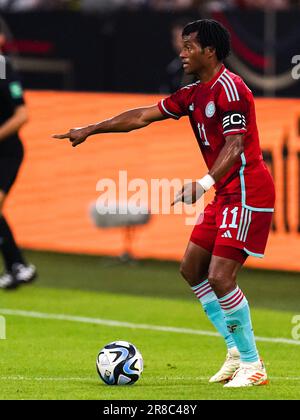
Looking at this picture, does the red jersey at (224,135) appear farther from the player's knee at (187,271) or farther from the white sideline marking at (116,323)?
the white sideline marking at (116,323)

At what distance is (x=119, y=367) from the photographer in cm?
917

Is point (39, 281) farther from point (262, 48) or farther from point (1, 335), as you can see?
point (262, 48)

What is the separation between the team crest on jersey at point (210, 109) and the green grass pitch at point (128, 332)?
5.85ft

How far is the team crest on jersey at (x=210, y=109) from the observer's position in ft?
29.7

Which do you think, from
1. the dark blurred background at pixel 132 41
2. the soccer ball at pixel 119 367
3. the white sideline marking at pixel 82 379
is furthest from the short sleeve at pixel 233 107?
the dark blurred background at pixel 132 41

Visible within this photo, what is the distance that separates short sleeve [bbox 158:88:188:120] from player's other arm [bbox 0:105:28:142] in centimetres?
538

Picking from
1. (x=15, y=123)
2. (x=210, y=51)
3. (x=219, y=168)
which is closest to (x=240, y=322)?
(x=219, y=168)

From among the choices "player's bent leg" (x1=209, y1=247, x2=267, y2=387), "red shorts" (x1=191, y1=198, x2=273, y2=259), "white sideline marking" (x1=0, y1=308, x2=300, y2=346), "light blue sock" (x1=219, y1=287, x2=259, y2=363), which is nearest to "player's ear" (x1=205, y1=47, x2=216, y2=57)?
"red shorts" (x1=191, y1=198, x2=273, y2=259)

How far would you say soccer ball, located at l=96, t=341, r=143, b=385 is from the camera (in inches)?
361

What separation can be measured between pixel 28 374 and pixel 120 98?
856 cm

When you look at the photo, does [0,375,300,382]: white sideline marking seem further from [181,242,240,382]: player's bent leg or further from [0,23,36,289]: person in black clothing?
[0,23,36,289]: person in black clothing

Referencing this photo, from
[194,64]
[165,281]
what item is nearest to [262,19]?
[165,281]

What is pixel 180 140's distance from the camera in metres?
17.5

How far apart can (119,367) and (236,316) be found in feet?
2.77
